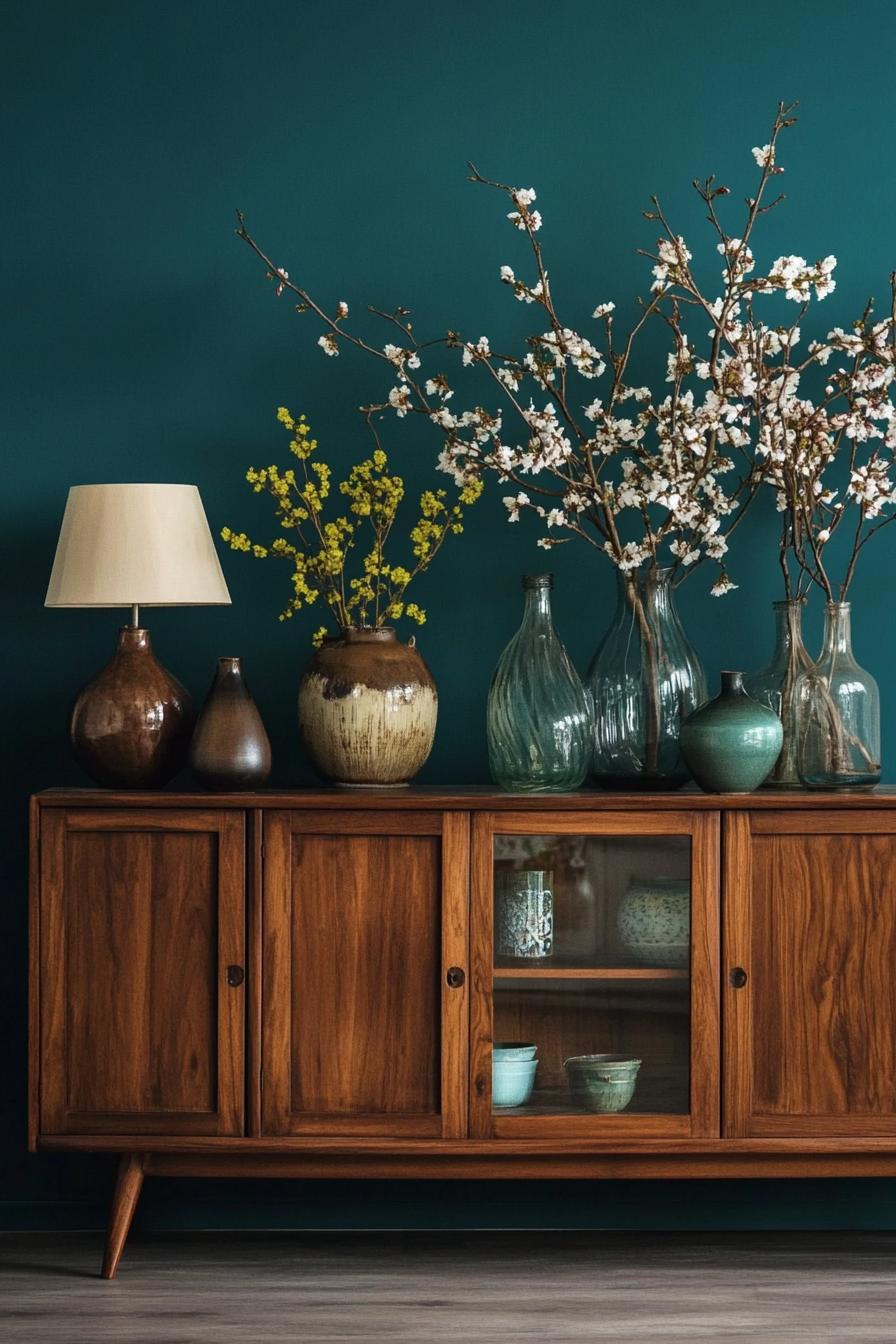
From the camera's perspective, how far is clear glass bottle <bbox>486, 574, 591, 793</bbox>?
258 centimetres

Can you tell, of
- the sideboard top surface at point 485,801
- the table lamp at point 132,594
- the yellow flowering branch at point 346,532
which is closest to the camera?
the sideboard top surface at point 485,801

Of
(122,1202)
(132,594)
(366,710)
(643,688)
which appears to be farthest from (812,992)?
(132,594)

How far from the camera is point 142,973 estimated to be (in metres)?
2.46

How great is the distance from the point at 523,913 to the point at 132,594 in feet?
2.88

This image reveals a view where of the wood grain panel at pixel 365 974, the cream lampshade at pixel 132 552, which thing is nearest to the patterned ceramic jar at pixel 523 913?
the wood grain panel at pixel 365 974

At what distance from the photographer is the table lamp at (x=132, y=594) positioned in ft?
8.34

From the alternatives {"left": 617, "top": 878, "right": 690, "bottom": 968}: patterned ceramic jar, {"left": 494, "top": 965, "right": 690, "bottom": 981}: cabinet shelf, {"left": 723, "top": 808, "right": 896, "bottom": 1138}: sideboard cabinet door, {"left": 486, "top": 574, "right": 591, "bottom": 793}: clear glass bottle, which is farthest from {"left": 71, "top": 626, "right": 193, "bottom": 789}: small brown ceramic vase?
{"left": 723, "top": 808, "right": 896, "bottom": 1138}: sideboard cabinet door

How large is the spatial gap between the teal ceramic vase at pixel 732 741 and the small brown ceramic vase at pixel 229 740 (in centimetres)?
75

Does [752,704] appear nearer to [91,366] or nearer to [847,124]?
[847,124]

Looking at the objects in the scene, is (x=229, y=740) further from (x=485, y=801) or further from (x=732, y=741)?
(x=732, y=741)

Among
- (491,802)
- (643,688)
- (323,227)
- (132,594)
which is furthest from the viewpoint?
(323,227)

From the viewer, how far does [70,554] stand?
260cm

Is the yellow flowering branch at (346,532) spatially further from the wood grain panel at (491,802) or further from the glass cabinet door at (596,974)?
the glass cabinet door at (596,974)

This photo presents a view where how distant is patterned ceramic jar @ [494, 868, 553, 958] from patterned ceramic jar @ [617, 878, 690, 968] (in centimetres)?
13
